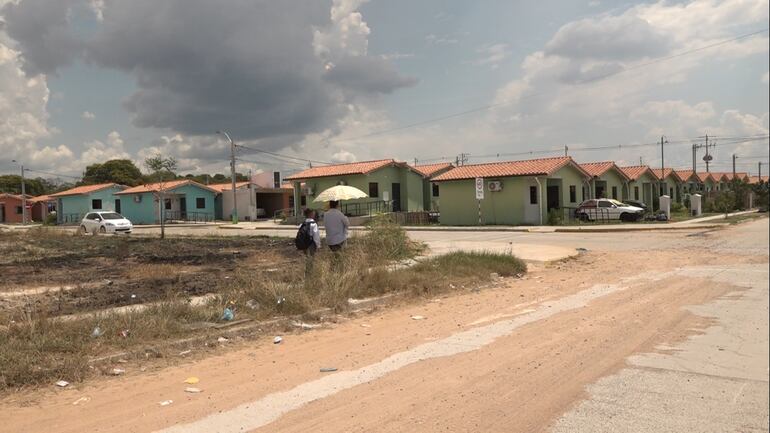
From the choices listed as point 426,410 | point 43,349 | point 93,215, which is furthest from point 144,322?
point 93,215

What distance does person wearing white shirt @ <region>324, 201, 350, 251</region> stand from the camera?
455 inches

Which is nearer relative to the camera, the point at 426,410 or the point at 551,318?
the point at 426,410

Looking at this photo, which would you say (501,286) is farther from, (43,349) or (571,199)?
(571,199)

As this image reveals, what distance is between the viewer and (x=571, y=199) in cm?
3794

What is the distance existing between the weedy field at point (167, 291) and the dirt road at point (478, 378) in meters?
0.66

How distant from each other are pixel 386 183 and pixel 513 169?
40.4 ft

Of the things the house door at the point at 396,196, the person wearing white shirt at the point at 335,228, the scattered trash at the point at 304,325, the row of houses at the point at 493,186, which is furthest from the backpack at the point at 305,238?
the house door at the point at 396,196

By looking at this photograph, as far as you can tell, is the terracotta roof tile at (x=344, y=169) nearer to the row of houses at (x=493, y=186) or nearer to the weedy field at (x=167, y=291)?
the row of houses at (x=493, y=186)

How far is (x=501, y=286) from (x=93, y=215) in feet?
102

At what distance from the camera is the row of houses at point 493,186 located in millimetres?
34688

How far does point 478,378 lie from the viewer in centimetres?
541

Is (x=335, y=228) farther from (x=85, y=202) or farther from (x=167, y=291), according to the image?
(x=85, y=202)

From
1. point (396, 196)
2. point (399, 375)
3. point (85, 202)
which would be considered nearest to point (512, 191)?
point (396, 196)

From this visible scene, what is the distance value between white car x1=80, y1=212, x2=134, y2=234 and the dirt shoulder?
29716 millimetres
